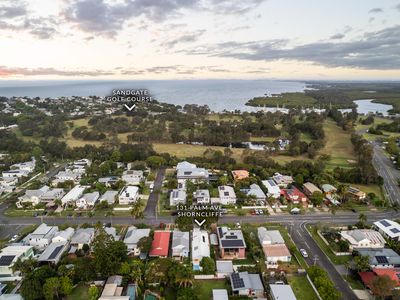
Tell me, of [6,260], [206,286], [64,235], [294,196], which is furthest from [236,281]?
[6,260]

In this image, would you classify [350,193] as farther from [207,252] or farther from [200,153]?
[200,153]

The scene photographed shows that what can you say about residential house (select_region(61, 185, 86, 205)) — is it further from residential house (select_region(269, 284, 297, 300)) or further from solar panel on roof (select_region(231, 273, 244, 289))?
residential house (select_region(269, 284, 297, 300))

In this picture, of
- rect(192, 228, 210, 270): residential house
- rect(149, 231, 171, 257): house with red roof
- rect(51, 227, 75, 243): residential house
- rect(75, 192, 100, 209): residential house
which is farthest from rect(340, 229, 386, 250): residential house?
rect(75, 192, 100, 209): residential house

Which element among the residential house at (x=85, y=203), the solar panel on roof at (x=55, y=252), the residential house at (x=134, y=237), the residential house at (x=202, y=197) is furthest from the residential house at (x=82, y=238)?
the residential house at (x=202, y=197)

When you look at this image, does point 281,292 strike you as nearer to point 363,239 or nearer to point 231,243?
point 231,243

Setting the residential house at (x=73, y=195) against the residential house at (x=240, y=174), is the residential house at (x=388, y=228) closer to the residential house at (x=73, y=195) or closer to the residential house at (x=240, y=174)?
the residential house at (x=240, y=174)

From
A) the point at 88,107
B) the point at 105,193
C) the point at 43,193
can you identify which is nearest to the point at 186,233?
the point at 105,193
